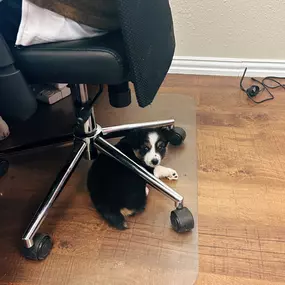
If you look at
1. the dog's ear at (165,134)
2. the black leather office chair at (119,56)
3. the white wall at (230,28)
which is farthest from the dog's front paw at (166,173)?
the white wall at (230,28)

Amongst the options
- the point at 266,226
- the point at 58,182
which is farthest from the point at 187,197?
the point at 58,182

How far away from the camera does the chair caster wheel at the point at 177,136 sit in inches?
52.3

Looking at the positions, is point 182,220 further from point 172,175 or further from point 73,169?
point 73,169

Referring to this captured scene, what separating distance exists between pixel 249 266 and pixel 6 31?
0.82m

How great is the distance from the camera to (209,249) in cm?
99

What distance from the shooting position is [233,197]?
1.15m

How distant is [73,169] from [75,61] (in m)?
0.44

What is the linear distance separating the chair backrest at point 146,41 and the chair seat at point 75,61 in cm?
4

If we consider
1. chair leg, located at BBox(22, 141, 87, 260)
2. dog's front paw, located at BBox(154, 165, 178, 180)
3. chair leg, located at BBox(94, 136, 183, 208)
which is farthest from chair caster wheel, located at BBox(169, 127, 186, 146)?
chair leg, located at BBox(22, 141, 87, 260)

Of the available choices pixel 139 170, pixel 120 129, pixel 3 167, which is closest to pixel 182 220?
pixel 139 170

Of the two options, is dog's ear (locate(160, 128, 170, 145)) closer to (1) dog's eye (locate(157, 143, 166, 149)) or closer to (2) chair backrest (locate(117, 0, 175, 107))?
(1) dog's eye (locate(157, 143, 166, 149))

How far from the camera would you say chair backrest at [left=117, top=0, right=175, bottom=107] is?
675 mm

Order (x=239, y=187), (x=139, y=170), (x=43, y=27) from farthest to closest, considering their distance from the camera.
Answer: (x=239, y=187), (x=139, y=170), (x=43, y=27)

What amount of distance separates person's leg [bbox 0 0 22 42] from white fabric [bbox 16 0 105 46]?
46 millimetres
